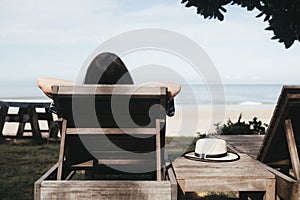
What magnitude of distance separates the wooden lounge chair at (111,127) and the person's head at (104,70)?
0.66ft

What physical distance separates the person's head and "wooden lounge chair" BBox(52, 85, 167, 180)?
201 mm

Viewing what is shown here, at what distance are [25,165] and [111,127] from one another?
2.94m

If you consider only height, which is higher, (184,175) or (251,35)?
(251,35)

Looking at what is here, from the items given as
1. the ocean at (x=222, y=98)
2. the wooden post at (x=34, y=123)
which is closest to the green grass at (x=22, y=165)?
the wooden post at (x=34, y=123)

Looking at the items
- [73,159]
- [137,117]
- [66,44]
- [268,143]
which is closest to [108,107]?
[137,117]

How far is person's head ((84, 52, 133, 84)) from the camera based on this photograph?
2844 mm

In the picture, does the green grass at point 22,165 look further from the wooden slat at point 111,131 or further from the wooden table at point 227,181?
the wooden table at point 227,181

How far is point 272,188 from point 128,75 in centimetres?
134

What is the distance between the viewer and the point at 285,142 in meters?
2.92

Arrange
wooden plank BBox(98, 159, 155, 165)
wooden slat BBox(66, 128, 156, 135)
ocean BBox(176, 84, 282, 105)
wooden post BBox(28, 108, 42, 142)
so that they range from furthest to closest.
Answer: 1. ocean BBox(176, 84, 282, 105)
2. wooden post BBox(28, 108, 42, 142)
3. wooden plank BBox(98, 159, 155, 165)
4. wooden slat BBox(66, 128, 156, 135)

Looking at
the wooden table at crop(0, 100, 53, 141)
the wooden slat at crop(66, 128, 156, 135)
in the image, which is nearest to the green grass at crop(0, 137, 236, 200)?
the wooden table at crop(0, 100, 53, 141)

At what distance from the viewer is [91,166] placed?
3.23 metres

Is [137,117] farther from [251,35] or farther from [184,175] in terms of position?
[251,35]

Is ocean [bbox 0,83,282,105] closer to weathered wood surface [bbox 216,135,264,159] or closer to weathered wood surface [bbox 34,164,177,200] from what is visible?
weathered wood surface [bbox 216,135,264,159]
